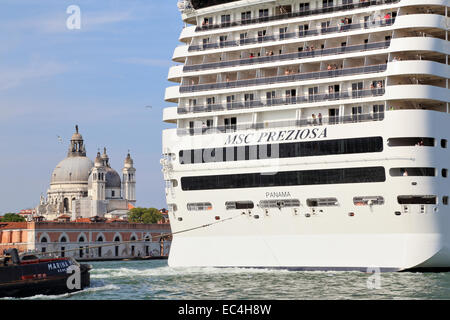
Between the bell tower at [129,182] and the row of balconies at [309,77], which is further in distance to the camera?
the bell tower at [129,182]

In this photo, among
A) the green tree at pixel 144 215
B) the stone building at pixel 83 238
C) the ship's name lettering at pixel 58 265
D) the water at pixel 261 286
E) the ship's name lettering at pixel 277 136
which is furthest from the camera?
the green tree at pixel 144 215

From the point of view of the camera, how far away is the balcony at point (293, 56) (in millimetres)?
37188

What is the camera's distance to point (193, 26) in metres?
43.2

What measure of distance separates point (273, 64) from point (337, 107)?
12.6 feet

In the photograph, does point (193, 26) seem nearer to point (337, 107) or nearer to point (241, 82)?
point (241, 82)

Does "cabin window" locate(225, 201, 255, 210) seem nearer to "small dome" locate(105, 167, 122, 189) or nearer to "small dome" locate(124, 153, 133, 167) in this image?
"small dome" locate(105, 167, 122, 189)

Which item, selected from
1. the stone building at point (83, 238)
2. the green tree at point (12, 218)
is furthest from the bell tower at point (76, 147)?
the stone building at point (83, 238)

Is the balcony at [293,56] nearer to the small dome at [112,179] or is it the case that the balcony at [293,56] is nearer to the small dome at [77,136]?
the small dome at [112,179]

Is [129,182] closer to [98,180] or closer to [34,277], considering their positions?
[98,180]

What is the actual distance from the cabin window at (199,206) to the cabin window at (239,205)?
944mm

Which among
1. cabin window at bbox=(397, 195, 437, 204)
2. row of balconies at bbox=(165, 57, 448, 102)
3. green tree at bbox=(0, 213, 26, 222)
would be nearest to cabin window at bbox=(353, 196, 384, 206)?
cabin window at bbox=(397, 195, 437, 204)

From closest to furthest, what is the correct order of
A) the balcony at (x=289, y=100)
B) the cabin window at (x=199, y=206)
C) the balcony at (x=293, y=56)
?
the balcony at (x=289, y=100)
the balcony at (x=293, y=56)
the cabin window at (x=199, y=206)

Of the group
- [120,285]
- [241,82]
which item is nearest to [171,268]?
[120,285]

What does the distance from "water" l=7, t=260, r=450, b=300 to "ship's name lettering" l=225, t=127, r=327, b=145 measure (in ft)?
18.8
